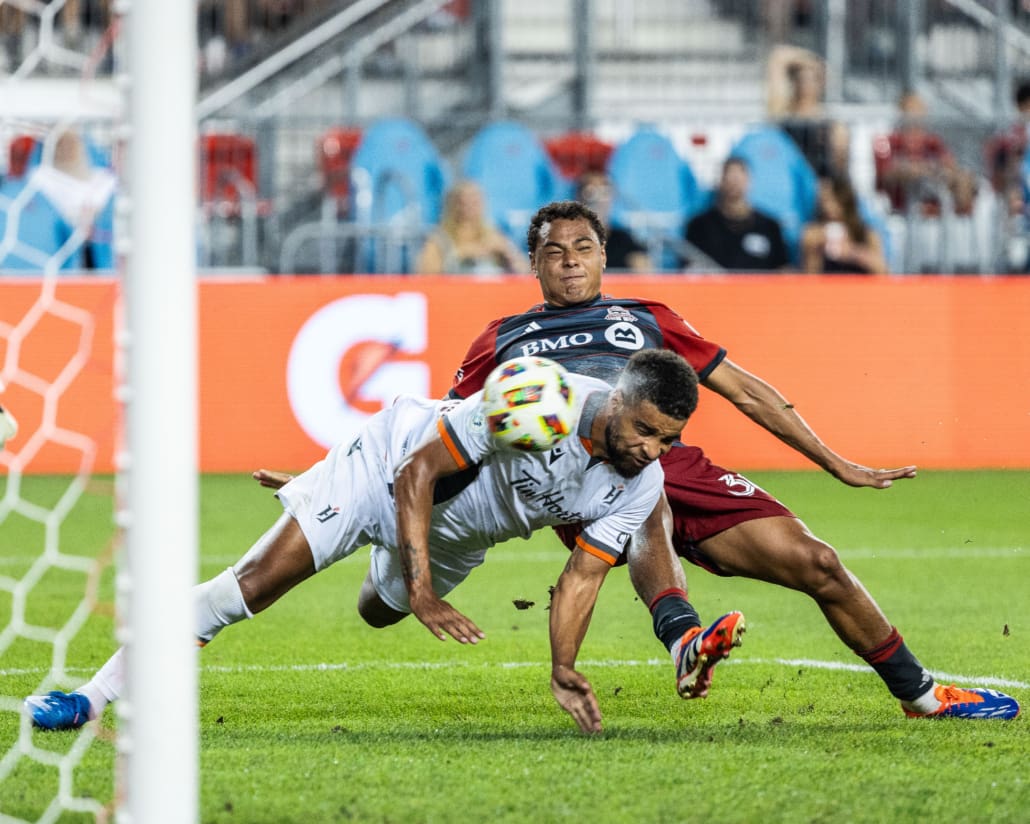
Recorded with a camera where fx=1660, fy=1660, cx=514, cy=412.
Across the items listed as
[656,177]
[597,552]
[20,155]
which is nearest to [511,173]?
[656,177]

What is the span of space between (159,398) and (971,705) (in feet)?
10.4

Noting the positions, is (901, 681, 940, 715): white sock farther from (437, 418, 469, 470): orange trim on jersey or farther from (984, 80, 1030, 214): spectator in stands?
(984, 80, 1030, 214): spectator in stands

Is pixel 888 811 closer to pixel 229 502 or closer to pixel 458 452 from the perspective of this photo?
pixel 458 452

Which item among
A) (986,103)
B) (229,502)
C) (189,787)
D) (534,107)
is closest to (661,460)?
Answer: (189,787)

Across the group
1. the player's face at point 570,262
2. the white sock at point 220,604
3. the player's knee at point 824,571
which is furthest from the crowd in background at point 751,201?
the player's knee at point 824,571

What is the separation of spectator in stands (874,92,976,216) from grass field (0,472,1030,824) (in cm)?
492

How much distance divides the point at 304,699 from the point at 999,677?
8.22ft

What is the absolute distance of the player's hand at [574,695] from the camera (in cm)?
473

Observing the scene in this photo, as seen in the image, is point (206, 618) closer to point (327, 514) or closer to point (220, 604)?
point (220, 604)

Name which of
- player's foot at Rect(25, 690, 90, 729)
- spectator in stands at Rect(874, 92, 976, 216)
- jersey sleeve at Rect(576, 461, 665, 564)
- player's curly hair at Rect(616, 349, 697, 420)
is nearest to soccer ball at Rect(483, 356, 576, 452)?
player's curly hair at Rect(616, 349, 697, 420)

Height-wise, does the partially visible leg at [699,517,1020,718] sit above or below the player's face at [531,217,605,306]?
below

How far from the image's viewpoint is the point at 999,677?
19.8 feet

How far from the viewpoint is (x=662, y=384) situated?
4.60m

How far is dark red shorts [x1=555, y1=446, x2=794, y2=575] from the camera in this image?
539 cm
